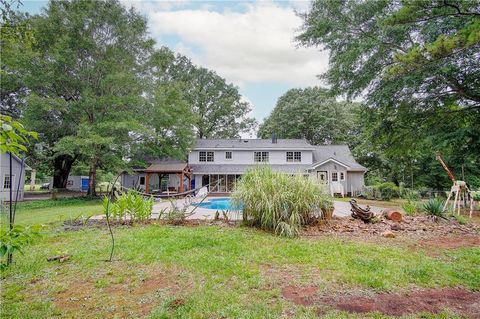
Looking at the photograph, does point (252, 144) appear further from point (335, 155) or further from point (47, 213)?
point (47, 213)

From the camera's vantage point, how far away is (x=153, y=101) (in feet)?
65.8

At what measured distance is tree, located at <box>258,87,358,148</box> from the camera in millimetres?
33938

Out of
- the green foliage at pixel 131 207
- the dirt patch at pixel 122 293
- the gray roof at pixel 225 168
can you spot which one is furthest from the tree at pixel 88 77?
the dirt patch at pixel 122 293

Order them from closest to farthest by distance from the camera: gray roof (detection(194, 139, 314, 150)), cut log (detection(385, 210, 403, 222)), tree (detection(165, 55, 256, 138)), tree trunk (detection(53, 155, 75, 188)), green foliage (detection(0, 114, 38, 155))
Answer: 1. green foliage (detection(0, 114, 38, 155))
2. cut log (detection(385, 210, 403, 222))
3. tree trunk (detection(53, 155, 75, 188))
4. gray roof (detection(194, 139, 314, 150))
5. tree (detection(165, 55, 256, 138))

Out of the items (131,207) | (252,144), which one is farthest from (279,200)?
(252,144)

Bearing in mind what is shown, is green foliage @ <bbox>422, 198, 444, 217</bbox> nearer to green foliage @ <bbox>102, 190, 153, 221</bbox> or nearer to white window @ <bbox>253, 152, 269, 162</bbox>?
green foliage @ <bbox>102, 190, 153, 221</bbox>

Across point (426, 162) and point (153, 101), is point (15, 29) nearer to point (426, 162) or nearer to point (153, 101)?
point (153, 101)

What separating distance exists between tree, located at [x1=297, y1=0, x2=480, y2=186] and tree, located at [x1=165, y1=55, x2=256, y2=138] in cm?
2238

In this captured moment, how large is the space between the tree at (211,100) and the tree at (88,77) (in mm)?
15696

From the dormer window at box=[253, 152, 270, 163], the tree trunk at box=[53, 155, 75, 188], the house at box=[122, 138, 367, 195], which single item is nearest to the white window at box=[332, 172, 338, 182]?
the house at box=[122, 138, 367, 195]

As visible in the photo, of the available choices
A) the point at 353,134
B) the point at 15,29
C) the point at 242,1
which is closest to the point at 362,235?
the point at 15,29

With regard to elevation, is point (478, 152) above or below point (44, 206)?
above

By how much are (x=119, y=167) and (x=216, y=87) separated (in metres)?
20.8

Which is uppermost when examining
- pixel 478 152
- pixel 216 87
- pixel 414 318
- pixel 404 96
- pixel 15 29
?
pixel 216 87
